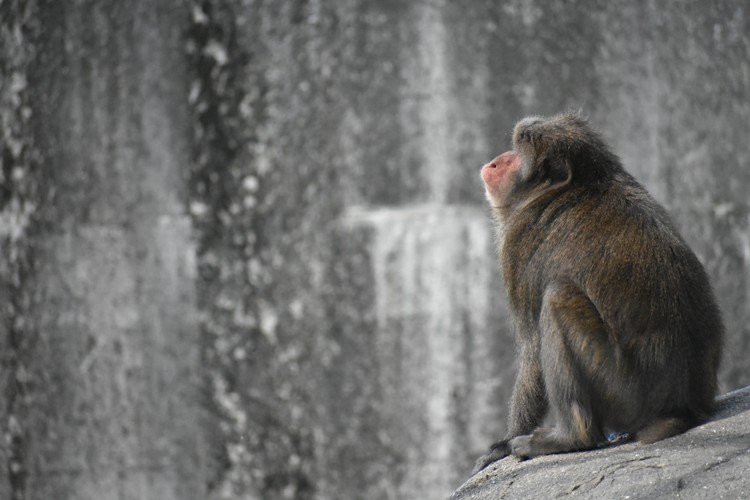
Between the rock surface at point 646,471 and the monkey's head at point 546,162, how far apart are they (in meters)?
1.10

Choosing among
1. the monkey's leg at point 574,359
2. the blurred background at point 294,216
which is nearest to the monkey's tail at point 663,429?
the monkey's leg at point 574,359

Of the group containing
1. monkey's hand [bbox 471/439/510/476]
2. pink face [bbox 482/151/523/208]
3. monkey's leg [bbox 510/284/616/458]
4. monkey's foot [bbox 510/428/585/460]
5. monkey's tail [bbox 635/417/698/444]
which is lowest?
monkey's hand [bbox 471/439/510/476]

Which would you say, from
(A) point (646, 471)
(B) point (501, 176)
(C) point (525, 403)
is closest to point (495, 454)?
(C) point (525, 403)

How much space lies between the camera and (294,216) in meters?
7.30

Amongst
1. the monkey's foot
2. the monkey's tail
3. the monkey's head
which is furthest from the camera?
the monkey's head

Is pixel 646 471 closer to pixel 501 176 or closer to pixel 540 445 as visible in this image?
pixel 540 445

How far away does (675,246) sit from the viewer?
4.18 meters

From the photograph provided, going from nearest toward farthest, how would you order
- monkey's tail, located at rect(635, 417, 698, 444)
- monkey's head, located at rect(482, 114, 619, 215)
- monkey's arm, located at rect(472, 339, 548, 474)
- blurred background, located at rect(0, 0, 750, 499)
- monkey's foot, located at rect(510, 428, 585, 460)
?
monkey's tail, located at rect(635, 417, 698, 444), monkey's foot, located at rect(510, 428, 585, 460), monkey's arm, located at rect(472, 339, 548, 474), monkey's head, located at rect(482, 114, 619, 215), blurred background, located at rect(0, 0, 750, 499)

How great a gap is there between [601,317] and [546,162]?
2.63ft

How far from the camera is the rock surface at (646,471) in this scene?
3561mm

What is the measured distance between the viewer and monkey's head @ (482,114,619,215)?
14.8ft

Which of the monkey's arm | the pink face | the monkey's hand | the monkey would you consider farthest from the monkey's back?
the monkey's hand

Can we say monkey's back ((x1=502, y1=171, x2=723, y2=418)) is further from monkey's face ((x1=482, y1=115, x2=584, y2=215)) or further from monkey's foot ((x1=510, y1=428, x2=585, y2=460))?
monkey's foot ((x1=510, y1=428, x2=585, y2=460))

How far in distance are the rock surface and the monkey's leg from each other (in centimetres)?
11
